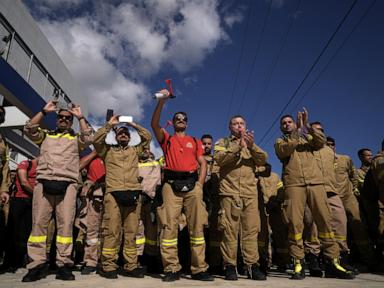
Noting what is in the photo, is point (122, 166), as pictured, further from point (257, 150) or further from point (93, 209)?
point (257, 150)

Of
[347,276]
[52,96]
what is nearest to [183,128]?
[347,276]

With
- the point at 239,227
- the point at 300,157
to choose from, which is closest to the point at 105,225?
the point at 239,227

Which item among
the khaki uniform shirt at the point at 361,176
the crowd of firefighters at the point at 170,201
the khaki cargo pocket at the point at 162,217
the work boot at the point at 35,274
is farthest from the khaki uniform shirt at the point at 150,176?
the khaki uniform shirt at the point at 361,176

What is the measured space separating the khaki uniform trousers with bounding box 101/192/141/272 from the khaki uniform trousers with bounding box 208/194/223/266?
1.19 metres

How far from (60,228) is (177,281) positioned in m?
1.58

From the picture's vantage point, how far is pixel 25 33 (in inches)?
714

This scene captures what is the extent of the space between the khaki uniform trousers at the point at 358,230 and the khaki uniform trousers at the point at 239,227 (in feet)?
8.27

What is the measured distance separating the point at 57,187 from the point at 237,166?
238 centimetres

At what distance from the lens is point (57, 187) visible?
12.0ft

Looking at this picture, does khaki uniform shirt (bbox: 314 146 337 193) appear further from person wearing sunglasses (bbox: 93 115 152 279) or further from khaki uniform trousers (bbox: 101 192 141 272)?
khaki uniform trousers (bbox: 101 192 141 272)

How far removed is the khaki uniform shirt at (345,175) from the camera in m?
5.47

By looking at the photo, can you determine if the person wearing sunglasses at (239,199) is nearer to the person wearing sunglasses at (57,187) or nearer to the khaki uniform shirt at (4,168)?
the person wearing sunglasses at (57,187)

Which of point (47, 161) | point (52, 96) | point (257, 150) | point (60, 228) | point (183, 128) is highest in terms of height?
point (52, 96)

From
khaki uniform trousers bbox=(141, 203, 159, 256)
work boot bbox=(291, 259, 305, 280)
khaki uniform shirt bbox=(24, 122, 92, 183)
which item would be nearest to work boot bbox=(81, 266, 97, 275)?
khaki uniform trousers bbox=(141, 203, 159, 256)
